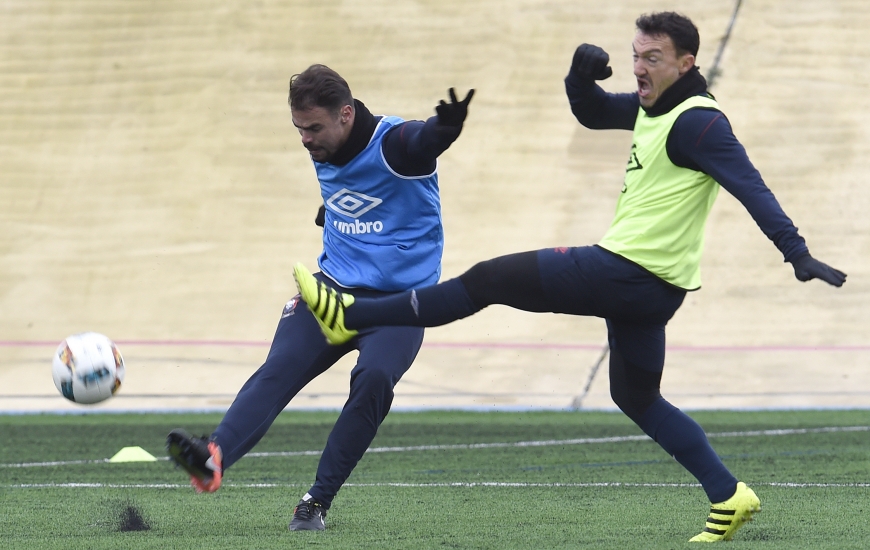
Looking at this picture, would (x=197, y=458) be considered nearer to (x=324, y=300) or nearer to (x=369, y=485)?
(x=324, y=300)

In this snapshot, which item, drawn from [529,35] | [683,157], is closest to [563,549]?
[683,157]

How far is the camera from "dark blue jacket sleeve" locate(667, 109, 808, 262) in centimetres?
423

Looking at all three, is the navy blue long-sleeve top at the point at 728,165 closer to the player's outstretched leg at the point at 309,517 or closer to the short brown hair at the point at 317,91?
the short brown hair at the point at 317,91

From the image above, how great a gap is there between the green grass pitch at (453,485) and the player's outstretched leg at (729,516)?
117 mm

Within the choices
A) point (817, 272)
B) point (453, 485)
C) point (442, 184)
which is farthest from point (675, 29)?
point (442, 184)

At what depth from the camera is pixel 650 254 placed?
4383 millimetres

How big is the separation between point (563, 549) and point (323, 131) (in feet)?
5.97

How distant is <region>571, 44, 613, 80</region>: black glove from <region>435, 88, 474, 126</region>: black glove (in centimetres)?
43

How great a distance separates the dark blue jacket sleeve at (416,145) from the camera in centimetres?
483

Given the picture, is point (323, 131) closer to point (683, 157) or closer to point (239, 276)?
point (683, 157)

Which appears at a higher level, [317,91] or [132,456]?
[317,91]

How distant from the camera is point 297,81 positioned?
16.6 feet

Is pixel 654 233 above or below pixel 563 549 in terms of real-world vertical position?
above

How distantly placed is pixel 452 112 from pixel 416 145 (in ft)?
0.99
